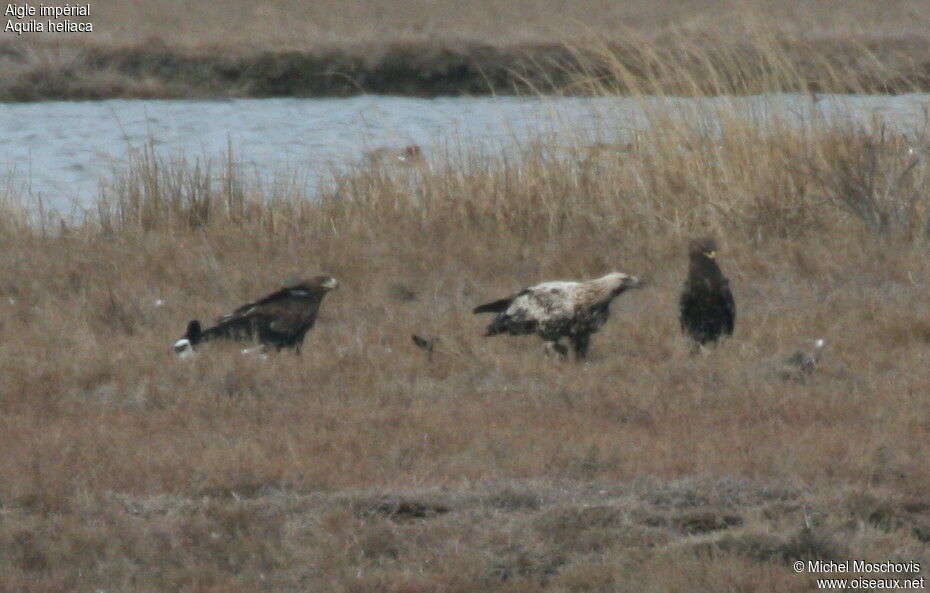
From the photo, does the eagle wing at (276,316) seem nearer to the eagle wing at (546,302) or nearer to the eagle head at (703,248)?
the eagle wing at (546,302)

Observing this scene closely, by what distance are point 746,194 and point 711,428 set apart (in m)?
4.96

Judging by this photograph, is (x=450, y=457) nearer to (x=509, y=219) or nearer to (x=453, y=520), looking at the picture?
(x=453, y=520)

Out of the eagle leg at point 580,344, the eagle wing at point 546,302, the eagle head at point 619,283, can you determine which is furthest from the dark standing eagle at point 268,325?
the eagle head at point 619,283

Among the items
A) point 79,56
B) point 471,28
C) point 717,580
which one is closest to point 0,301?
point 717,580

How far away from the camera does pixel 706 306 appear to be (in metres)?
7.82

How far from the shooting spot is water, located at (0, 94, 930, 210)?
11734 mm

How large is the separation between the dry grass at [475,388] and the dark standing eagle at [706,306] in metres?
0.12

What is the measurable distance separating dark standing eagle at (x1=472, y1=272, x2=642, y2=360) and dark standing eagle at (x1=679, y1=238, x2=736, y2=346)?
339mm

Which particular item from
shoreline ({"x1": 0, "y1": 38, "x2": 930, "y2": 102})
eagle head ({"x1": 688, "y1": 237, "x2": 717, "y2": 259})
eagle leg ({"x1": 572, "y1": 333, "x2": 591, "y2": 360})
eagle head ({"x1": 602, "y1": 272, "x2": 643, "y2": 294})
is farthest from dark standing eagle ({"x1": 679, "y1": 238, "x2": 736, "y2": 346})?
shoreline ({"x1": 0, "y1": 38, "x2": 930, "y2": 102})

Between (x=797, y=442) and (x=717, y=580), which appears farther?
(x=797, y=442)

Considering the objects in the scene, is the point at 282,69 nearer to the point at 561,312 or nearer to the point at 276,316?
the point at 276,316

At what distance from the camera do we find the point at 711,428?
6.28 m

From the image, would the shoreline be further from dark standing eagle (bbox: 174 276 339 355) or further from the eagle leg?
the eagle leg

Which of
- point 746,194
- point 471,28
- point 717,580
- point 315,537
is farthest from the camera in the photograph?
point 471,28
